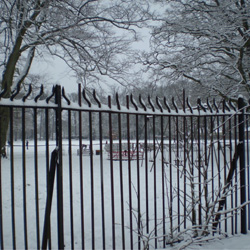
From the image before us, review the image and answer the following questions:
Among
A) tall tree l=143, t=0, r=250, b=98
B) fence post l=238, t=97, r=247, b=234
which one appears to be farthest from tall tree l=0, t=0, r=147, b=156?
fence post l=238, t=97, r=247, b=234

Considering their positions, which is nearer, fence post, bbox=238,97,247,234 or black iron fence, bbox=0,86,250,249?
black iron fence, bbox=0,86,250,249

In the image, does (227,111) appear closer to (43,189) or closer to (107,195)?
(107,195)

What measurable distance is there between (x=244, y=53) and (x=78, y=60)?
7.56 meters

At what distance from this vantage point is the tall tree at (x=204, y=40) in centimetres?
895

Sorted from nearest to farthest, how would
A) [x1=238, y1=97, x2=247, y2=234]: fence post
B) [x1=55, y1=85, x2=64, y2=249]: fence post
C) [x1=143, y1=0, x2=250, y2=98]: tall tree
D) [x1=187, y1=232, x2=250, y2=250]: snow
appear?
1. [x1=55, y1=85, x2=64, y2=249]: fence post
2. [x1=187, y1=232, x2=250, y2=250]: snow
3. [x1=238, y1=97, x2=247, y2=234]: fence post
4. [x1=143, y1=0, x2=250, y2=98]: tall tree

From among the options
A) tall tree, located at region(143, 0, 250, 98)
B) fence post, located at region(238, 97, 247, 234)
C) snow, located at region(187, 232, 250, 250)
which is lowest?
snow, located at region(187, 232, 250, 250)

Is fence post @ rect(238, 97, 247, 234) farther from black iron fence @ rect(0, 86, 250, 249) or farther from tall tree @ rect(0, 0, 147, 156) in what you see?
tall tree @ rect(0, 0, 147, 156)

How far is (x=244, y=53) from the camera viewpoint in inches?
384

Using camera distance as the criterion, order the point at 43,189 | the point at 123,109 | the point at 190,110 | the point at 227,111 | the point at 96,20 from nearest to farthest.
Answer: the point at 123,109, the point at 190,110, the point at 227,111, the point at 43,189, the point at 96,20

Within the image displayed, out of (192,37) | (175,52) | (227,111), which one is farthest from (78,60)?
(227,111)

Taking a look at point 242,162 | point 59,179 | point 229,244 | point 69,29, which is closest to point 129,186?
point 59,179

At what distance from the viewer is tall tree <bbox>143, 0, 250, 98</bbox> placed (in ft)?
29.3

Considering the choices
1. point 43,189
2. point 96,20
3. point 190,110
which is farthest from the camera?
point 96,20

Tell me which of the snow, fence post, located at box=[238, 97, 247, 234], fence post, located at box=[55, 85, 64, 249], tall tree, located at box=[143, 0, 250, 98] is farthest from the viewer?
tall tree, located at box=[143, 0, 250, 98]
